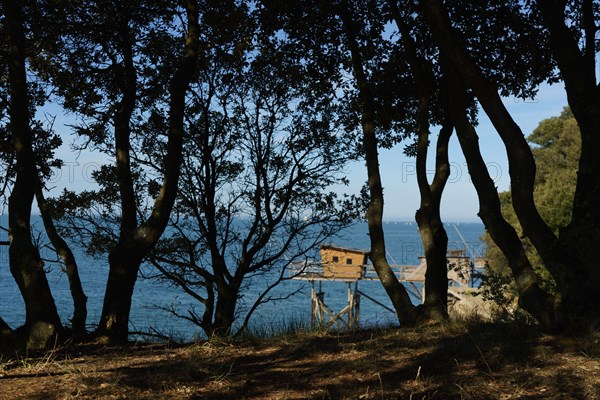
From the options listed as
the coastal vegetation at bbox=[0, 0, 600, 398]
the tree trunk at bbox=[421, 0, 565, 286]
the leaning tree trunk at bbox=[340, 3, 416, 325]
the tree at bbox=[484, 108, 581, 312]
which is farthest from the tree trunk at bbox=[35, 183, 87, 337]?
the tree at bbox=[484, 108, 581, 312]

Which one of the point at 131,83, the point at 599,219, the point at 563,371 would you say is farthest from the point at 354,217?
the point at 563,371

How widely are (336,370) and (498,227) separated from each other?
3.11m

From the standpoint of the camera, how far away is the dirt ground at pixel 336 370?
4473 millimetres

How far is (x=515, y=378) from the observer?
4.73 m

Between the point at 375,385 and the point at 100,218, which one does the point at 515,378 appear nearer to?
the point at 375,385

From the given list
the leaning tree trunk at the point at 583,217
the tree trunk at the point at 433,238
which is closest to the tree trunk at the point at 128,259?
the tree trunk at the point at 433,238

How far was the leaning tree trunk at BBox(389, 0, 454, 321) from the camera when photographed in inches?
348

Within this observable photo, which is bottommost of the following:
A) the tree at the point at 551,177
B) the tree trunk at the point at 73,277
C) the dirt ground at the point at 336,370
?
the dirt ground at the point at 336,370

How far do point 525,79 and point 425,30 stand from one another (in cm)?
208

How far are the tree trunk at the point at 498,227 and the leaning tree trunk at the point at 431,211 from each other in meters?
1.46

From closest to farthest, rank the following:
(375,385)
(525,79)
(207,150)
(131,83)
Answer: (375,385), (131,83), (525,79), (207,150)

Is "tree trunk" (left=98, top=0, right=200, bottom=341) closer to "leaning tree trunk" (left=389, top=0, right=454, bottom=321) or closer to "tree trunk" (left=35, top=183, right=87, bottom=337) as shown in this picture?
"tree trunk" (left=35, top=183, right=87, bottom=337)

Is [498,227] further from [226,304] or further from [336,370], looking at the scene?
[226,304]

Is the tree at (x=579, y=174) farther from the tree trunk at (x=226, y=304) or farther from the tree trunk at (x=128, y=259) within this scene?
the tree trunk at (x=226, y=304)
